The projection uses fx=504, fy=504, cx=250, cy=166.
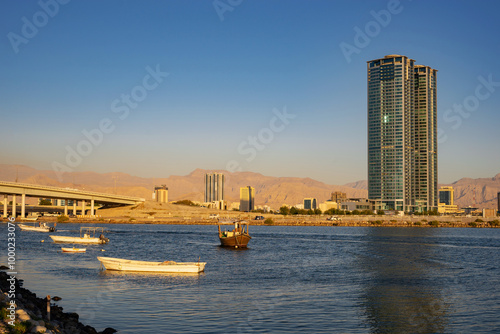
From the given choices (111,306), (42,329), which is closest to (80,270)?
(111,306)

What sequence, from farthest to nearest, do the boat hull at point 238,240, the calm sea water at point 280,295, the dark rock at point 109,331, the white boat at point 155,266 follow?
the boat hull at point 238,240
the white boat at point 155,266
the calm sea water at point 280,295
the dark rock at point 109,331

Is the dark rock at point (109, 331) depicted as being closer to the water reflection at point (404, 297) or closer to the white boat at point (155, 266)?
the water reflection at point (404, 297)

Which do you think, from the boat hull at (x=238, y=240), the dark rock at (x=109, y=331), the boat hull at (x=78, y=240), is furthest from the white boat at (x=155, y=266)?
the boat hull at (x=78, y=240)

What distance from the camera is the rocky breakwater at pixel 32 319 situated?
2314 centimetres

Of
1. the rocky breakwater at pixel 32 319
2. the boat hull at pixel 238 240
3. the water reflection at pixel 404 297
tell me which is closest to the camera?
the rocky breakwater at pixel 32 319

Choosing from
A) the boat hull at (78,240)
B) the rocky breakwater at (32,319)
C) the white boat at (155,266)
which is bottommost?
the boat hull at (78,240)

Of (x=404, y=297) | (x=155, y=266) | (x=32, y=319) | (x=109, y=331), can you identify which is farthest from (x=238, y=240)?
(x=32, y=319)

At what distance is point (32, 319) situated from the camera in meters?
24.8

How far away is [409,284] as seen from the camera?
52.8 meters

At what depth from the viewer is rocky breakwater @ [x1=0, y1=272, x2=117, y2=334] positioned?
75.9 ft

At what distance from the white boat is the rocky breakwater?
752 inches

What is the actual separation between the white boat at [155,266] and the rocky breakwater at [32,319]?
62.6ft

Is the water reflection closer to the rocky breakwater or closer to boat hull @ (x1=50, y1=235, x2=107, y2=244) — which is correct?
the rocky breakwater

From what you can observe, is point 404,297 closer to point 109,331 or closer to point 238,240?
point 109,331
